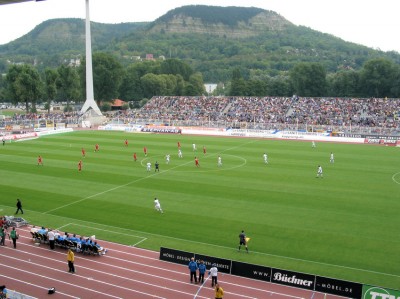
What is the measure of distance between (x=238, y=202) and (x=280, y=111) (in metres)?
44.6

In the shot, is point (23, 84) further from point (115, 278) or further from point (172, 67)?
point (115, 278)

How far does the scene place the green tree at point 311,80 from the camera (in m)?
95.1

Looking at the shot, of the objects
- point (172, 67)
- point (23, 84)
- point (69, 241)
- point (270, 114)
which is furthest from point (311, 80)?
point (69, 241)

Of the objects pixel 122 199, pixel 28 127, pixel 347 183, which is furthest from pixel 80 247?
pixel 28 127

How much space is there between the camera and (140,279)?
686 inches

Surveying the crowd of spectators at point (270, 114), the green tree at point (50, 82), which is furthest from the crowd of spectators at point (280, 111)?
the green tree at point (50, 82)

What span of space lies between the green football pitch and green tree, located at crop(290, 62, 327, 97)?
50.0 metres

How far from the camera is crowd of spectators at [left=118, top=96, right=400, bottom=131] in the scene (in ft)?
200

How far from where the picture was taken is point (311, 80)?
95.2 meters

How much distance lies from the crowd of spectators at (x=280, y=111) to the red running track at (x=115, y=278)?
42.8m

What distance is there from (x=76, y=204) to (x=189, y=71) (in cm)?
10975

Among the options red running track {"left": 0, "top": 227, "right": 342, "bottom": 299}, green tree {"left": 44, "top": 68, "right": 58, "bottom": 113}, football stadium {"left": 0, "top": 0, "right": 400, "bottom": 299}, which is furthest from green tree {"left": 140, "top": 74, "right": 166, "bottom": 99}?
red running track {"left": 0, "top": 227, "right": 342, "bottom": 299}

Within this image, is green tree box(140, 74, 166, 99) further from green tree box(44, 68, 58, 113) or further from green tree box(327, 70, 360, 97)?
green tree box(327, 70, 360, 97)

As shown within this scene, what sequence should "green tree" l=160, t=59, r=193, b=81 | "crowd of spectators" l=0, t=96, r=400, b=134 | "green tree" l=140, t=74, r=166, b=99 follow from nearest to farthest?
1. "crowd of spectators" l=0, t=96, r=400, b=134
2. "green tree" l=140, t=74, r=166, b=99
3. "green tree" l=160, t=59, r=193, b=81
